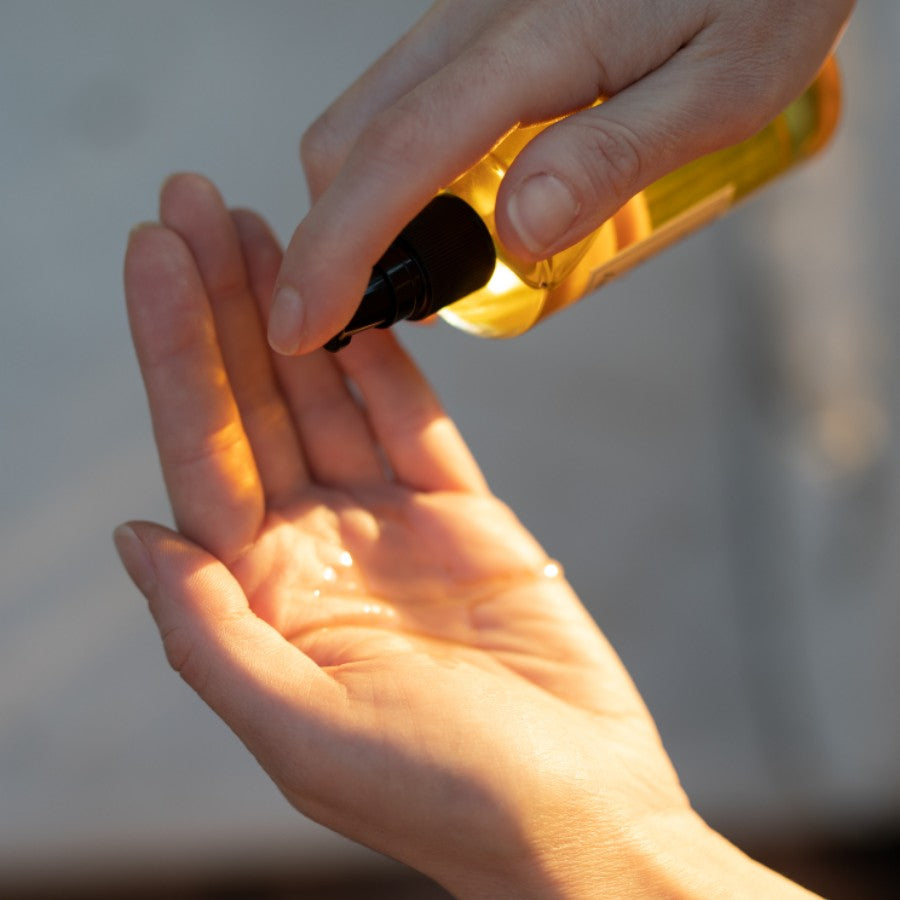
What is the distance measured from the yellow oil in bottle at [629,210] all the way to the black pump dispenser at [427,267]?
19 millimetres

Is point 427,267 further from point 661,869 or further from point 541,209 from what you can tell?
point 661,869

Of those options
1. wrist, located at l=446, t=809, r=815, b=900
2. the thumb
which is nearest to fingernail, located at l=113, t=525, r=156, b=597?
the thumb

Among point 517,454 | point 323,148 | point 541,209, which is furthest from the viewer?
point 517,454

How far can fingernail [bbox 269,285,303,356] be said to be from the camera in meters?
0.54

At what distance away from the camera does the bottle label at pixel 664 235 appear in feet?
2.23

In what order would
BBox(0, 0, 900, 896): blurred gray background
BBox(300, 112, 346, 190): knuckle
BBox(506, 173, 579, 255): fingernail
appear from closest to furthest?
BBox(506, 173, 579, 255): fingernail
BBox(300, 112, 346, 190): knuckle
BBox(0, 0, 900, 896): blurred gray background

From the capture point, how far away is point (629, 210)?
676 millimetres

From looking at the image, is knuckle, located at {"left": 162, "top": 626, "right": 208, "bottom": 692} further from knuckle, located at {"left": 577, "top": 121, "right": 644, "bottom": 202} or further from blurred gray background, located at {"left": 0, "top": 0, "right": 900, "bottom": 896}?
blurred gray background, located at {"left": 0, "top": 0, "right": 900, "bottom": 896}

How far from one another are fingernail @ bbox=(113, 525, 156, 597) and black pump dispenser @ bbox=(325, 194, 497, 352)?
17 centimetres

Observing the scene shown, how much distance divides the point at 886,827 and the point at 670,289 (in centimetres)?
75

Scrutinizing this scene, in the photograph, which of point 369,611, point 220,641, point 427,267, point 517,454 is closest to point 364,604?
point 369,611

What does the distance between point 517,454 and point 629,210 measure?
634mm

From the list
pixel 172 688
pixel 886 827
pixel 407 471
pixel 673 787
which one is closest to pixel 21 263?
pixel 172 688

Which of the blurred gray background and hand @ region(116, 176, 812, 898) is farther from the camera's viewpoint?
the blurred gray background
